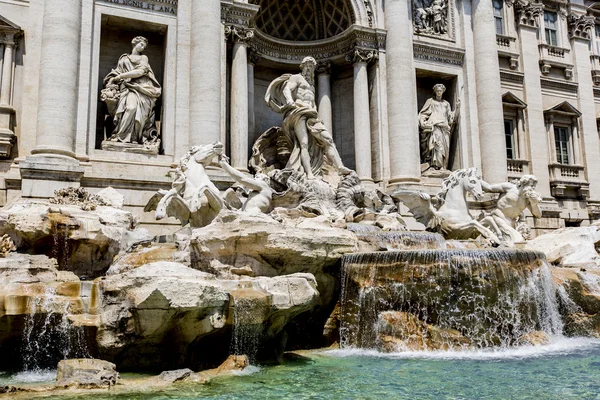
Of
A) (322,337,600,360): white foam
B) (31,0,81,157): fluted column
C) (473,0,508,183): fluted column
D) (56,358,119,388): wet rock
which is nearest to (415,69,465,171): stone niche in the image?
(473,0,508,183): fluted column

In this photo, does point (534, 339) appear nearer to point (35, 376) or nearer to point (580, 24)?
point (35, 376)

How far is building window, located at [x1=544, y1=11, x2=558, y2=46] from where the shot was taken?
936 inches

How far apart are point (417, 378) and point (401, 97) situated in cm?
1255

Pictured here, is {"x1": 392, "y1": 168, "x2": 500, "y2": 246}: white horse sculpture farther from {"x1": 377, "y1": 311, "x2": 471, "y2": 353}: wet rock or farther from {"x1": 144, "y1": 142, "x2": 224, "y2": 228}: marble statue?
{"x1": 144, "y1": 142, "x2": 224, "y2": 228}: marble statue

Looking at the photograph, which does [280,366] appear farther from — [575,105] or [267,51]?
[575,105]

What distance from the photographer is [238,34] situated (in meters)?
16.5

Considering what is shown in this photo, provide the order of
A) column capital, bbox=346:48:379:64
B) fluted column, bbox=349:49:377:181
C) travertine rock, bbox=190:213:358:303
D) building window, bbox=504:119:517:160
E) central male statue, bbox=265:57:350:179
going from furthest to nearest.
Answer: building window, bbox=504:119:517:160 → column capital, bbox=346:48:379:64 → fluted column, bbox=349:49:377:181 → central male statue, bbox=265:57:350:179 → travertine rock, bbox=190:213:358:303

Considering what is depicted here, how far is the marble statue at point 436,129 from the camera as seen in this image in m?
19.2

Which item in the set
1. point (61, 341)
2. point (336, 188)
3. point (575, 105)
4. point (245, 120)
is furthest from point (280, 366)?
point (575, 105)

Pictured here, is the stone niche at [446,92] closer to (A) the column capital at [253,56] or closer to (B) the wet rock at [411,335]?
(A) the column capital at [253,56]

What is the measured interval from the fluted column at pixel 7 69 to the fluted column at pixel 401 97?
11.2 metres

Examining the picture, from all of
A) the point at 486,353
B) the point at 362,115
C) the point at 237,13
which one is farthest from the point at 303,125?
the point at 486,353

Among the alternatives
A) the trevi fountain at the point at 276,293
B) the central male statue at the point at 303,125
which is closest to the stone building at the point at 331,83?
the trevi fountain at the point at 276,293

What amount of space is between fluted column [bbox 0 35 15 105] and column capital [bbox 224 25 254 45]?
5.77m
